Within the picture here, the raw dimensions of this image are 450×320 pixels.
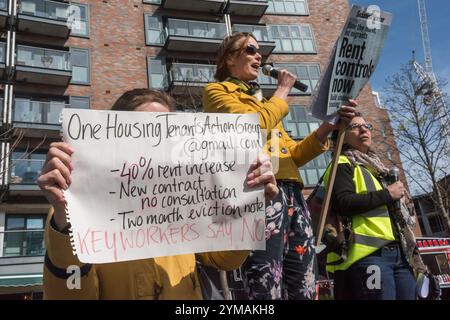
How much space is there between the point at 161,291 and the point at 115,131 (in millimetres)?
638

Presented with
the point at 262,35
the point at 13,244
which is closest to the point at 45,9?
the point at 262,35

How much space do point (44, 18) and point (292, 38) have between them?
1422 centimetres

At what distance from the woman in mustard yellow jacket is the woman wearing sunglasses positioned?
327 mm

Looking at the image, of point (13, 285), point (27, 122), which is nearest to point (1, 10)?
point (27, 122)

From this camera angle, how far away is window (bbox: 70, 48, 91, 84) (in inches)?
839

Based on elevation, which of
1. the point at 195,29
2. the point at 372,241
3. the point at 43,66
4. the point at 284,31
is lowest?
the point at 372,241

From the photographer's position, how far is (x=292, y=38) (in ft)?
84.8

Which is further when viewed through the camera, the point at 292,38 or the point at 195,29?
the point at 292,38

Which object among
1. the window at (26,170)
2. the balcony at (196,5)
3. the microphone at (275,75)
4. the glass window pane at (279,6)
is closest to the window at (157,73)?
the balcony at (196,5)

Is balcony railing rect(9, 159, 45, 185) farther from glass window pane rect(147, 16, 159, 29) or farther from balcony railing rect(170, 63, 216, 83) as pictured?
glass window pane rect(147, 16, 159, 29)

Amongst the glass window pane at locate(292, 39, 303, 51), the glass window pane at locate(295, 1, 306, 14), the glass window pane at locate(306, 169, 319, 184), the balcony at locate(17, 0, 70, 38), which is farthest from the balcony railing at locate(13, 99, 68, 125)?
the glass window pane at locate(295, 1, 306, 14)

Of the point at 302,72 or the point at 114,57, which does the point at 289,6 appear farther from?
the point at 114,57

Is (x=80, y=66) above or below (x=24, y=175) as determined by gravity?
above

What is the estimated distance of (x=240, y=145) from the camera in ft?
5.67
